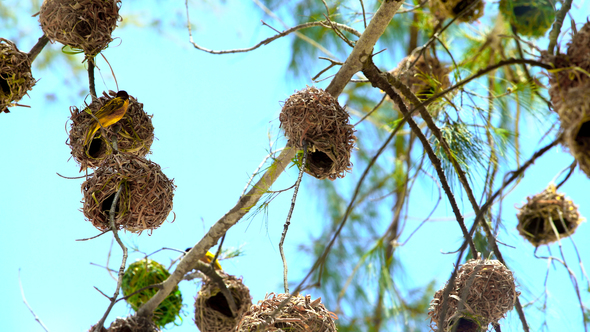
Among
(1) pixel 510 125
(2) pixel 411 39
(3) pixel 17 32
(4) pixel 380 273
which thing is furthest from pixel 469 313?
(3) pixel 17 32

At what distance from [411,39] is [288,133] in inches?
78.7

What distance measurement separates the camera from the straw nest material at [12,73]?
958 mm

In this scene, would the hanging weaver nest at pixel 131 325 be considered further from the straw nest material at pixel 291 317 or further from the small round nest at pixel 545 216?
A: the small round nest at pixel 545 216

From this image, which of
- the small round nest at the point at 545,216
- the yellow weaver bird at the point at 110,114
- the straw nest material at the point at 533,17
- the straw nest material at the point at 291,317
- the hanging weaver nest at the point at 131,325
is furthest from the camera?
the straw nest material at the point at 533,17

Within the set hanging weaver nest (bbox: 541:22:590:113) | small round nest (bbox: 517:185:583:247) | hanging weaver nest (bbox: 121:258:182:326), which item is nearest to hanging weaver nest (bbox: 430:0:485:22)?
small round nest (bbox: 517:185:583:247)

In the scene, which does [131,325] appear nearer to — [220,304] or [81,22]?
[220,304]

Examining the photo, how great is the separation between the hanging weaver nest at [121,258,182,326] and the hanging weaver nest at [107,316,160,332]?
149 millimetres

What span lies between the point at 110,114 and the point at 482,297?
812mm

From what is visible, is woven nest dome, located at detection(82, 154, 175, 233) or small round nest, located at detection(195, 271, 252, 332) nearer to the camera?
woven nest dome, located at detection(82, 154, 175, 233)

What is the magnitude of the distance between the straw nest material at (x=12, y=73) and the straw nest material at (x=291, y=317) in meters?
0.63

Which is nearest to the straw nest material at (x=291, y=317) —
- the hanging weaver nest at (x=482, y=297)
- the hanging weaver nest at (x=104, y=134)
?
the hanging weaver nest at (x=482, y=297)

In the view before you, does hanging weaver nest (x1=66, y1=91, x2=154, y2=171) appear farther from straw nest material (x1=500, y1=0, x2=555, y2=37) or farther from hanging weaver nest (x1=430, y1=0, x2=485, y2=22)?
straw nest material (x1=500, y1=0, x2=555, y2=37)

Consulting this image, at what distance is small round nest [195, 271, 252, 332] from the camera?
130 centimetres

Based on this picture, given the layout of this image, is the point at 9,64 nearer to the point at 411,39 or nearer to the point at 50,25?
the point at 50,25
